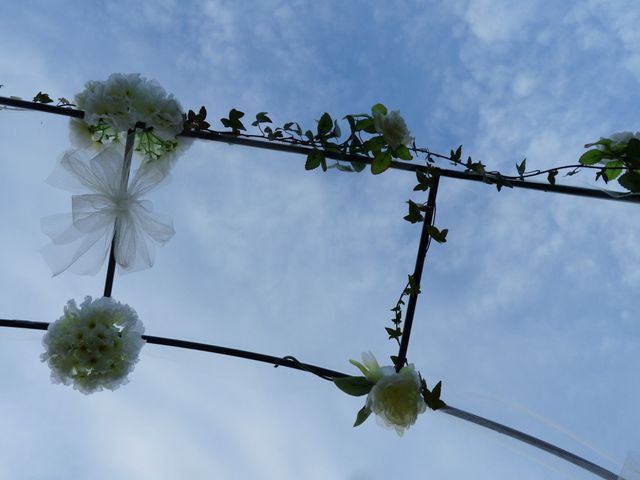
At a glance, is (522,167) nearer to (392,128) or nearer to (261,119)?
(392,128)

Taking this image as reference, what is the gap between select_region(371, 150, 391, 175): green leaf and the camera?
6.05ft

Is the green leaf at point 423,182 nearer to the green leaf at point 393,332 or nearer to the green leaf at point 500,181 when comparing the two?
the green leaf at point 500,181

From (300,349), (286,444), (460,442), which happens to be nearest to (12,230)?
(300,349)

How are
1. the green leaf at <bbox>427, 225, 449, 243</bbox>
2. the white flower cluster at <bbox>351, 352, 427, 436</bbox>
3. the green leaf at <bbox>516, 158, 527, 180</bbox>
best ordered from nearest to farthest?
the white flower cluster at <bbox>351, 352, 427, 436</bbox> < the green leaf at <bbox>427, 225, 449, 243</bbox> < the green leaf at <bbox>516, 158, 527, 180</bbox>

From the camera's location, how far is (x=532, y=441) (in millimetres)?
1950

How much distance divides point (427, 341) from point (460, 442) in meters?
0.45

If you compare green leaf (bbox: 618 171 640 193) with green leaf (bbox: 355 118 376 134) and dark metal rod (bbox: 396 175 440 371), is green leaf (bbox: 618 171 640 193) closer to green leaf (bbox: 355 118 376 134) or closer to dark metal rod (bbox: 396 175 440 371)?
dark metal rod (bbox: 396 175 440 371)

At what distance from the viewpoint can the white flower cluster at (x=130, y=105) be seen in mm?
1832

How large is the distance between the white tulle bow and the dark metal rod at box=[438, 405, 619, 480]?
1153 mm

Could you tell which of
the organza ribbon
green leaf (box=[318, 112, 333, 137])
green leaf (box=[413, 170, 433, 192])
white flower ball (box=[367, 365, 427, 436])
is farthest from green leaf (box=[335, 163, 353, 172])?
the organza ribbon

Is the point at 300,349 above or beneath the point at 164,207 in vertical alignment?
beneath

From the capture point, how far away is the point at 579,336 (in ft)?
12.9

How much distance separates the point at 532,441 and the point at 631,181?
36.2 inches

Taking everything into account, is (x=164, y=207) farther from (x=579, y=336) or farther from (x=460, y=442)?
(x=579, y=336)
